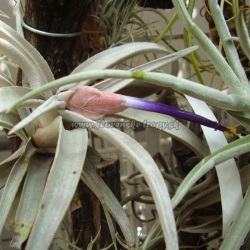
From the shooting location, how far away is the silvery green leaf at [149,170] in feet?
0.92

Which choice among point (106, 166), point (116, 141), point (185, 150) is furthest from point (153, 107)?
point (185, 150)

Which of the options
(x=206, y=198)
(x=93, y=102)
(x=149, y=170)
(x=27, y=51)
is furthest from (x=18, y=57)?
(x=206, y=198)

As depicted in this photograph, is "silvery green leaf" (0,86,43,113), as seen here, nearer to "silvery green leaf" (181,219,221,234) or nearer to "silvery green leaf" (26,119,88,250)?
"silvery green leaf" (26,119,88,250)

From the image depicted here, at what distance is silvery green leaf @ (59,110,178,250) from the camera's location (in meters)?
0.28

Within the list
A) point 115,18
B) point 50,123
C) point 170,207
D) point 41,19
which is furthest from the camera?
point 115,18

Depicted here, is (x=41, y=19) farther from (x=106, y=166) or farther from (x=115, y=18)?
(x=106, y=166)

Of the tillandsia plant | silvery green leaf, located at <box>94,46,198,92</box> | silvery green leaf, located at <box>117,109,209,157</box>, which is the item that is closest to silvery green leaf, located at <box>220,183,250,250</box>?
the tillandsia plant

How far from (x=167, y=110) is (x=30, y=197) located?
20 centimetres

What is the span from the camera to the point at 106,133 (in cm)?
34

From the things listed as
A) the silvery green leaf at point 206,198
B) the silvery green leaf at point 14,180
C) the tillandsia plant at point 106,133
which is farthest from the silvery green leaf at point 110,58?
the silvery green leaf at point 206,198

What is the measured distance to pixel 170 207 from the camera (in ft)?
0.96

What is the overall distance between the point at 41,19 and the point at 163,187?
35 cm

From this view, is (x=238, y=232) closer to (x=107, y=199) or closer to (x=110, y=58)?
(x=107, y=199)

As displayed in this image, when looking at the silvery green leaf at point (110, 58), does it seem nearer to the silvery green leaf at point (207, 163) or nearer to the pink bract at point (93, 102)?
the pink bract at point (93, 102)
